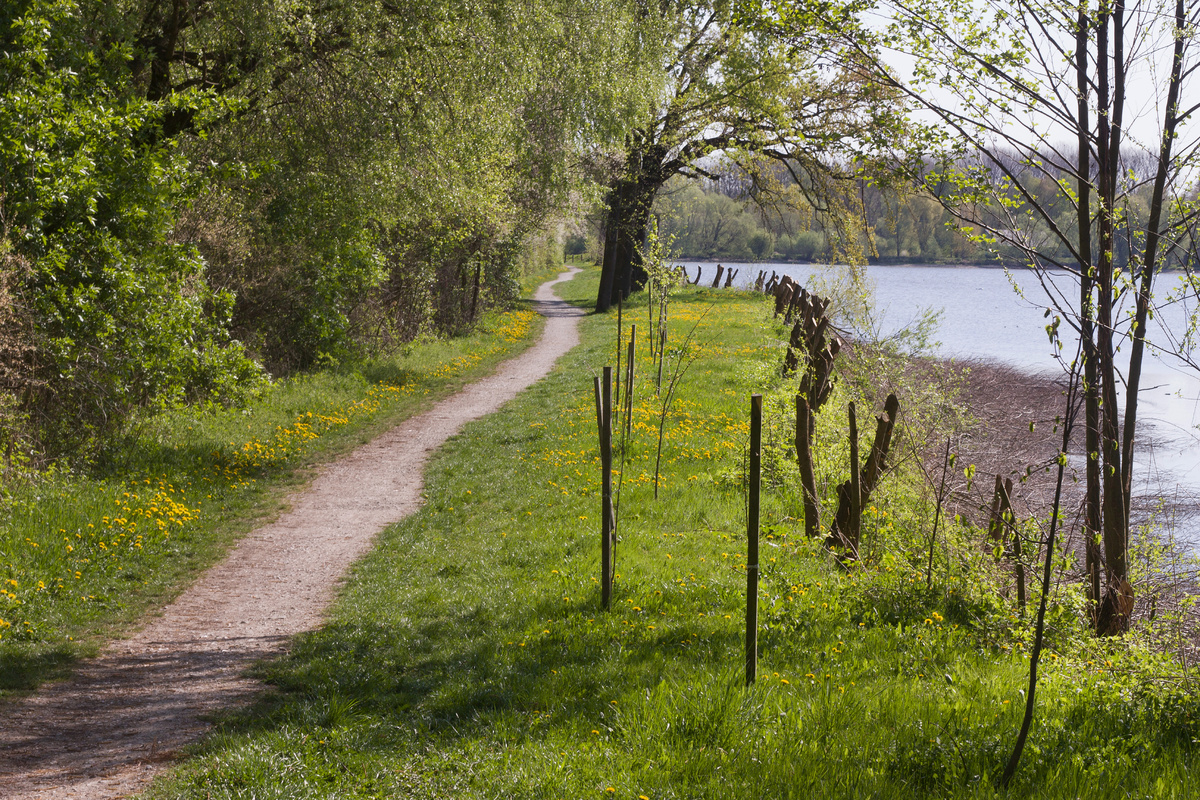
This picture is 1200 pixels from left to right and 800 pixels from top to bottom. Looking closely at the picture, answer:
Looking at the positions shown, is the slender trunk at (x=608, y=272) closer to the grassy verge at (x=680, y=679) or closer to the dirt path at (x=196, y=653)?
the dirt path at (x=196, y=653)

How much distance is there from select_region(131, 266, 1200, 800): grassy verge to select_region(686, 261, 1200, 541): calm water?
2097 mm

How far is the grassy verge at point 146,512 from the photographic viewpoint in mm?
6785

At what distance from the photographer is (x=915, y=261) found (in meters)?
86.7

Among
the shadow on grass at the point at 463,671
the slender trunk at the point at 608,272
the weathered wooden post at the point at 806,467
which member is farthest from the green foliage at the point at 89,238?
the slender trunk at the point at 608,272

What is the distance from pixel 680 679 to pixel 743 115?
2548 cm

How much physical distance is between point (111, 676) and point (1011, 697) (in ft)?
21.3

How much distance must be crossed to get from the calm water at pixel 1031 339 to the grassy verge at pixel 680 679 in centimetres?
210

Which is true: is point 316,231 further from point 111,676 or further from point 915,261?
point 915,261

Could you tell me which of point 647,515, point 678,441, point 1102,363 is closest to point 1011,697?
point 1102,363

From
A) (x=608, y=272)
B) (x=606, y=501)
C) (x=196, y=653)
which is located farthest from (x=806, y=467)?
(x=608, y=272)

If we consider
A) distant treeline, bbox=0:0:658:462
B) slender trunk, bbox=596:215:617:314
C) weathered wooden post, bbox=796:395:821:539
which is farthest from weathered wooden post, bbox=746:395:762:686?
slender trunk, bbox=596:215:617:314

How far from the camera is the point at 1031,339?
121ft

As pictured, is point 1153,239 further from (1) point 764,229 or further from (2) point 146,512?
(1) point 764,229

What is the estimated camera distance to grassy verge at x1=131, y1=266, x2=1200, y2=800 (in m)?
4.28
